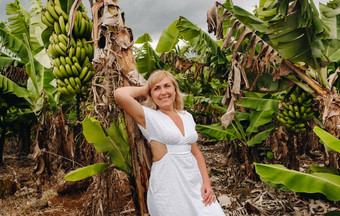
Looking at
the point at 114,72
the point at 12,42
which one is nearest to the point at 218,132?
the point at 114,72

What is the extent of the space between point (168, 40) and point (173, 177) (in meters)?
2.67

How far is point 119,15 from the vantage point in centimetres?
162

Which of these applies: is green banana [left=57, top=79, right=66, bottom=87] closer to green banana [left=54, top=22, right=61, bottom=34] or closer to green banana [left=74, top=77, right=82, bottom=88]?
green banana [left=74, top=77, right=82, bottom=88]

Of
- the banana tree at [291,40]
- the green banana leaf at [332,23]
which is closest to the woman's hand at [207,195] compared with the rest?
the banana tree at [291,40]

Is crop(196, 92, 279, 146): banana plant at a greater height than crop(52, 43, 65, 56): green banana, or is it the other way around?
crop(52, 43, 65, 56): green banana

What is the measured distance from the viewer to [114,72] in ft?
5.15

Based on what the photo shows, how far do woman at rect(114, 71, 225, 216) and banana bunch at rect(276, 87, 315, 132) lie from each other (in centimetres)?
182

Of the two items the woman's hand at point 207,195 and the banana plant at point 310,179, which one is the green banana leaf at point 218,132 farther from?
the woman's hand at point 207,195

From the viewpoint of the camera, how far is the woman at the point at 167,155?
131 cm

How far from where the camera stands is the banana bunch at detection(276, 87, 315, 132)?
2705 millimetres

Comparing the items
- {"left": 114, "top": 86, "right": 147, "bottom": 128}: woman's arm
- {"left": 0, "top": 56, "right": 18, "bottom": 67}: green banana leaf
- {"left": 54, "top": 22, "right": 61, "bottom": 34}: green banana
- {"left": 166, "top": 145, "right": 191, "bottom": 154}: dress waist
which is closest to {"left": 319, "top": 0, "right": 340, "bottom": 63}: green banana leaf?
{"left": 166, "top": 145, "right": 191, "bottom": 154}: dress waist

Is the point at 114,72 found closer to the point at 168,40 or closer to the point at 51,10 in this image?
the point at 51,10

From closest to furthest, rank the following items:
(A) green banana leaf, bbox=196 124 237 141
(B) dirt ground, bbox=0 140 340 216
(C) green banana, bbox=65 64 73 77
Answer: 1. (C) green banana, bbox=65 64 73 77
2. (B) dirt ground, bbox=0 140 340 216
3. (A) green banana leaf, bbox=196 124 237 141

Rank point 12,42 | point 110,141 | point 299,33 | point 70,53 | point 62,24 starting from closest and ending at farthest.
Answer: point 110,141 → point 70,53 → point 62,24 → point 299,33 → point 12,42
